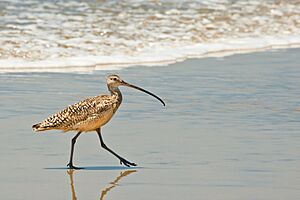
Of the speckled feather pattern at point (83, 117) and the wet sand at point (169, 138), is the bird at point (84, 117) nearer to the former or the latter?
the speckled feather pattern at point (83, 117)

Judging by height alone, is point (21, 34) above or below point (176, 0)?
below

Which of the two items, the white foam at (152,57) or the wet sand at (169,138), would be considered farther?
the white foam at (152,57)

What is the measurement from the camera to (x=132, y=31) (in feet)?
50.1

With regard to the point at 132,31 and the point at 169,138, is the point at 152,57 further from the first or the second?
the point at 169,138

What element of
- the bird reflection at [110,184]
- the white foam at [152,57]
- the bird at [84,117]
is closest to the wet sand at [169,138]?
the bird reflection at [110,184]

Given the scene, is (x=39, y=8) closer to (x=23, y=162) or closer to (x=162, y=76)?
(x=162, y=76)

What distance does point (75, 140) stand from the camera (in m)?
7.64

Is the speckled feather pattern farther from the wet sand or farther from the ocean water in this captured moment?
the ocean water

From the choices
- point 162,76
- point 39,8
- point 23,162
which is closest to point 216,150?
point 23,162

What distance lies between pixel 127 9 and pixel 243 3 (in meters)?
2.60

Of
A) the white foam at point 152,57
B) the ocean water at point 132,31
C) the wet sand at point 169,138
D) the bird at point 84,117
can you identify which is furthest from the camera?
the ocean water at point 132,31

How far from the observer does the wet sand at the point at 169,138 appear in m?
6.69

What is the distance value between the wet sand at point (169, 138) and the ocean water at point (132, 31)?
0.92 meters

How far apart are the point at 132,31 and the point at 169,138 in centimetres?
707
